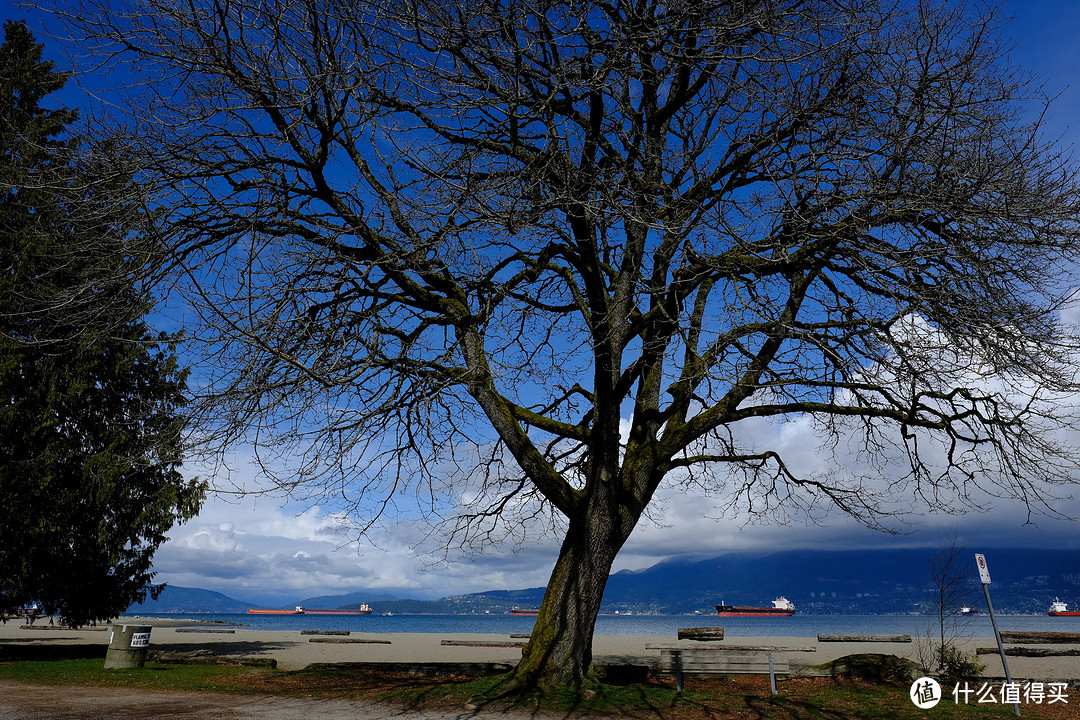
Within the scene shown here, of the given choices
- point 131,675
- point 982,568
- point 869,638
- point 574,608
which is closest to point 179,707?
point 131,675

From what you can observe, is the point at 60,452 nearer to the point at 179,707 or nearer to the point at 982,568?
the point at 179,707

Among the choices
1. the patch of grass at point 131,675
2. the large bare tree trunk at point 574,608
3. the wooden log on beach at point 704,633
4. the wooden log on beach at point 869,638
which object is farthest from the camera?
the wooden log on beach at point 869,638

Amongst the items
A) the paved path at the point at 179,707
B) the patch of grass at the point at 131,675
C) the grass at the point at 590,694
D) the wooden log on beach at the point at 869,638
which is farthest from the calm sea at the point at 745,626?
the paved path at the point at 179,707

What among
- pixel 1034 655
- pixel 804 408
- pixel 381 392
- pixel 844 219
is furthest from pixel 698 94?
pixel 1034 655

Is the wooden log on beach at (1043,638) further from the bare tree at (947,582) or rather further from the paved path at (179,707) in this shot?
the paved path at (179,707)

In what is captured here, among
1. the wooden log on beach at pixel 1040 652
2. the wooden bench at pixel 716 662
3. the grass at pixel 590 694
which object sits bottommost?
the wooden log on beach at pixel 1040 652

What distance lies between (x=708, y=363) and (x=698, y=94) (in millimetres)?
4844

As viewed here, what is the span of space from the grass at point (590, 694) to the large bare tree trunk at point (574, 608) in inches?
15.2

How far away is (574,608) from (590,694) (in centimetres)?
100

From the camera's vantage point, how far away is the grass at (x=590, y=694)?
314 inches

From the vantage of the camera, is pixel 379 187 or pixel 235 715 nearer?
pixel 235 715

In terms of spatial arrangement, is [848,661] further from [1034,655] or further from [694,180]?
[1034,655]

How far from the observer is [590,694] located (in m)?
8.28

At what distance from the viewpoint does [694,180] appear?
27.5 feet
